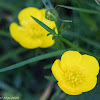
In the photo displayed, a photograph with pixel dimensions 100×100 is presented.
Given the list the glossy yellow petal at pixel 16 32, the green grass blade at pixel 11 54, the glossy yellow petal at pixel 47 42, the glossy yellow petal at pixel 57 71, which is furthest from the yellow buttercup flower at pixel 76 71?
the green grass blade at pixel 11 54

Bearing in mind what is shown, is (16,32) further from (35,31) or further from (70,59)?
(70,59)

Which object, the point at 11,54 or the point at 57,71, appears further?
the point at 11,54

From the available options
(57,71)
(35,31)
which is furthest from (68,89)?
(35,31)

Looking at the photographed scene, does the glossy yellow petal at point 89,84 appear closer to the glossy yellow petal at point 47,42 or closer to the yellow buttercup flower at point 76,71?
the yellow buttercup flower at point 76,71

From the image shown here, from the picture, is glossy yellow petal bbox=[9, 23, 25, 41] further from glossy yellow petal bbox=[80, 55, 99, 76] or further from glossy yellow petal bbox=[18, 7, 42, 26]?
glossy yellow petal bbox=[80, 55, 99, 76]

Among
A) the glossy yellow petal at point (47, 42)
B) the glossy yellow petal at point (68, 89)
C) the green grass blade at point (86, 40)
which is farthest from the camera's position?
the green grass blade at point (86, 40)

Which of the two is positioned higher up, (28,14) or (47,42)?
(28,14)
